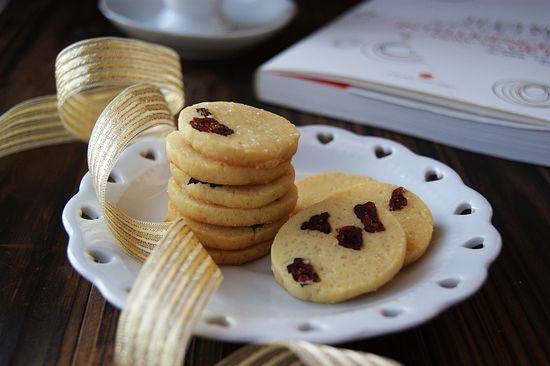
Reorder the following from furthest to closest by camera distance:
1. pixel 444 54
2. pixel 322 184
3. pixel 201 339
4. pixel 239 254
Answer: pixel 444 54, pixel 322 184, pixel 239 254, pixel 201 339

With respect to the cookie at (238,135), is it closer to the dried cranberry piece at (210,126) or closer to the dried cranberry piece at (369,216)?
the dried cranberry piece at (210,126)

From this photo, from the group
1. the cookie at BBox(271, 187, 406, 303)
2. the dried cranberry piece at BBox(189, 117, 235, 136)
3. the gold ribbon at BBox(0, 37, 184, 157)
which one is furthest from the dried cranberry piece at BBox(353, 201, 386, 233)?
the gold ribbon at BBox(0, 37, 184, 157)

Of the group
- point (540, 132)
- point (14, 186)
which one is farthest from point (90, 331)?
point (540, 132)

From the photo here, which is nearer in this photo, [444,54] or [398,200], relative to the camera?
[398,200]

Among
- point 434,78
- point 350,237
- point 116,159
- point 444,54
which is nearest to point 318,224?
point 350,237

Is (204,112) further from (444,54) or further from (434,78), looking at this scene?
(444,54)

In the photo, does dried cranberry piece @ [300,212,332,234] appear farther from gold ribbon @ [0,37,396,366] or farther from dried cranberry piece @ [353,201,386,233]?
gold ribbon @ [0,37,396,366]
